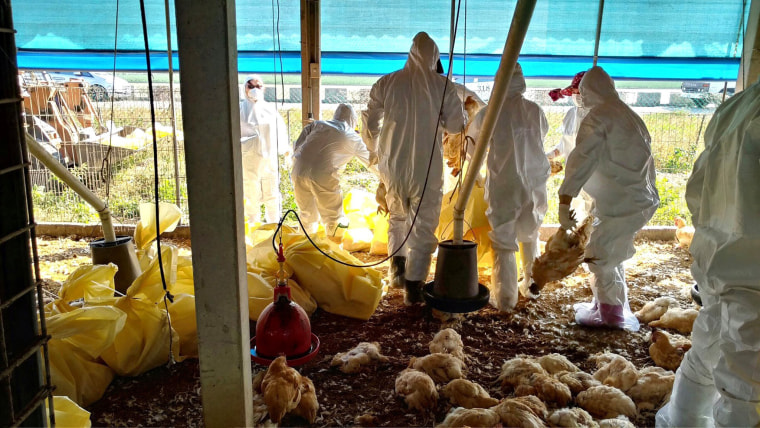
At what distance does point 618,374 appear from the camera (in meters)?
2.81

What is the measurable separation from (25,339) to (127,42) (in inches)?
215

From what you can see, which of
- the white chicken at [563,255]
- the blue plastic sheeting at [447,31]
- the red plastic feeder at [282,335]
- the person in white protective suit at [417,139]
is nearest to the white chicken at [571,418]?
the red plastic feeder at [282,335]

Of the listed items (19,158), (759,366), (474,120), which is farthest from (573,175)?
(19,158)

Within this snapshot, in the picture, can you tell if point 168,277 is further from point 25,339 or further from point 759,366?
point 759,366

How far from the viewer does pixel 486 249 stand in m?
4.55

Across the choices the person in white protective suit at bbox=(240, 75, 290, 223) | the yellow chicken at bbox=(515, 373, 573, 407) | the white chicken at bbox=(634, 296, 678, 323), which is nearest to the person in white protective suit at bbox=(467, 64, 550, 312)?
the white chicken at bbox=(634, 296, 678, 323)

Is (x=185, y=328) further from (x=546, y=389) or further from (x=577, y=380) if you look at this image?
(x=577, y=380)

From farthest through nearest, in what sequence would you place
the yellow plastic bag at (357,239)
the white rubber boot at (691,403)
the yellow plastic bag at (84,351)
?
1. the yellow plastic bag at (357,239)
2. the yellow plastic bag at (84,351)
3. the white rubber boot at (691,403)

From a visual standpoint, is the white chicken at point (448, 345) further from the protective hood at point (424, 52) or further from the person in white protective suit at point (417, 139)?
the protective hood at point (424, 52)

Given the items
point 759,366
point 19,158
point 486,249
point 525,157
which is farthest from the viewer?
point 486,249

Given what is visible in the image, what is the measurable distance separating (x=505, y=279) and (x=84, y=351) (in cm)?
302

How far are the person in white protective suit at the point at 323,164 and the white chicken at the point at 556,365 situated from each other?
3084mm

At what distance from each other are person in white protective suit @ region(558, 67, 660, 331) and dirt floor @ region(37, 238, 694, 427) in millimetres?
429

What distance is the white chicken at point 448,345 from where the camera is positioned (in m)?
3.21
